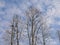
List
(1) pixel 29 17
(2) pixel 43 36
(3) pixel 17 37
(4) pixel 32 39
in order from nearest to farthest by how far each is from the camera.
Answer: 1. (4) pixel 32 39
2. (1) pixel 29 17
3. (3) pixel 17 37
4. (2) pixel 43 36

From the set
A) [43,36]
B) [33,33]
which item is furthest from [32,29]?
[43,36]

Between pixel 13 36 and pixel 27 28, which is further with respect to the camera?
pixel 13 36

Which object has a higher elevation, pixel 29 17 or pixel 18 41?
pixel 29 17

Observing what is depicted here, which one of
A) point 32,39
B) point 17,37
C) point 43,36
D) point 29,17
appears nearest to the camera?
point 32,39

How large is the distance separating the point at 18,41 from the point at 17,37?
866 millimetres

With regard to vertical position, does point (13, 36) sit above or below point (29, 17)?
below

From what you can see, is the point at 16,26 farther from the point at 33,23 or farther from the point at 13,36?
the point at 33,23

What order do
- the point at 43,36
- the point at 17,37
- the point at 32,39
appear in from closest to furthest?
the point at 32,39, the point at 17,37, the point at 43,36

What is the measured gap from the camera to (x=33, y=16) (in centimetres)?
4238

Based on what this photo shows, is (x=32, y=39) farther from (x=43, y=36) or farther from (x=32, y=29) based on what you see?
(x=43, y=36)

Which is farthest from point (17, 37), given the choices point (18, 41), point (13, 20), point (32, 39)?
point (32, 39)

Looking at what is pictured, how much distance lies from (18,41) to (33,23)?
688 cm

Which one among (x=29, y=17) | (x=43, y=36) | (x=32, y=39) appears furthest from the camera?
(x=43, y=36)

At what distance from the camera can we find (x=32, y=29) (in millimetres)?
41094
